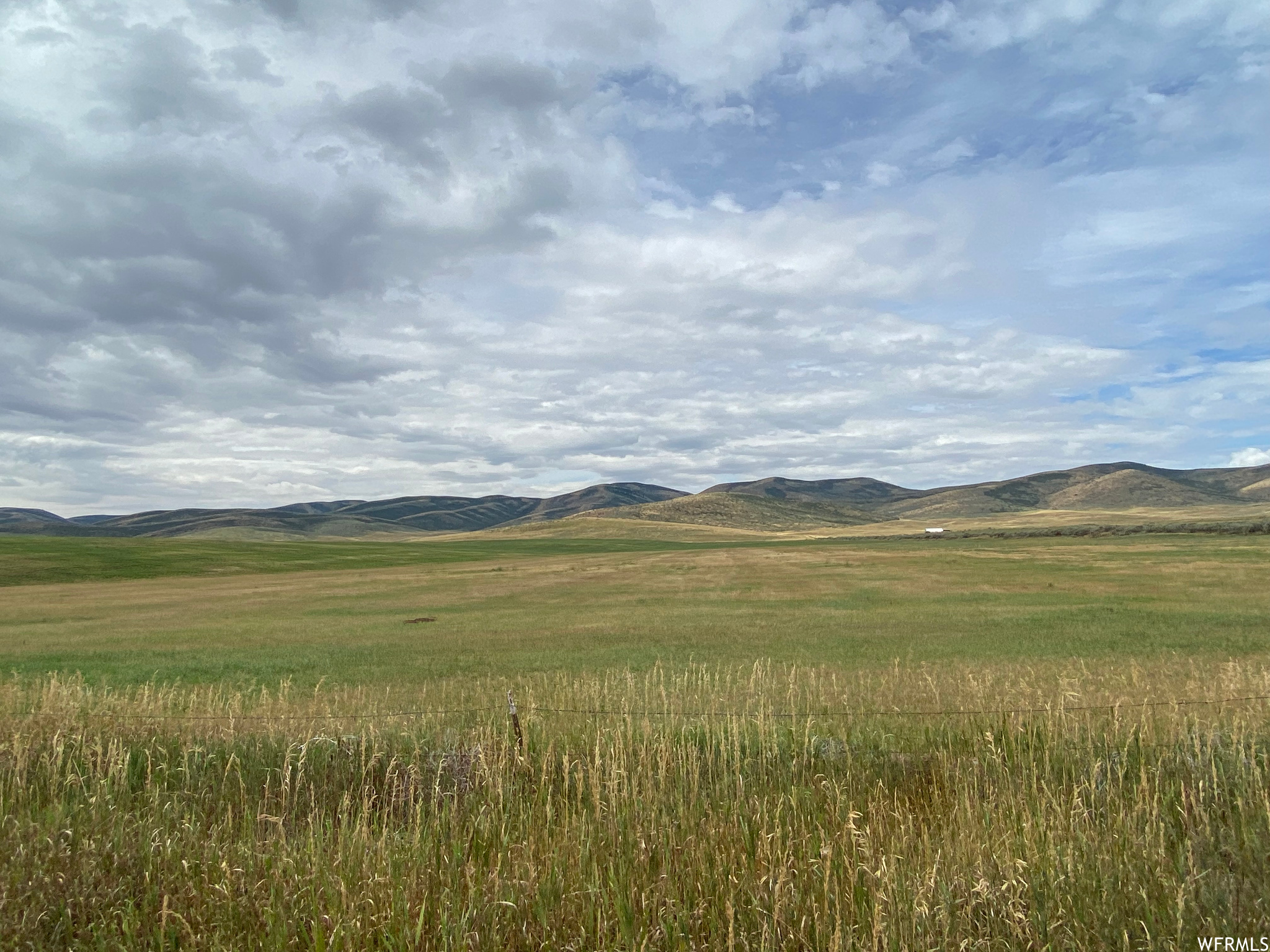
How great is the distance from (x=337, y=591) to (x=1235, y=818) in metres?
59.0

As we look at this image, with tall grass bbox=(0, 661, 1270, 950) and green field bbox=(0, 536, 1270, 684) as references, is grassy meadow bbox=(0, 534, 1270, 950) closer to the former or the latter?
tall grass bbox=(0, 661, 1270, 950)

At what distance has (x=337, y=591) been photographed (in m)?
58.4

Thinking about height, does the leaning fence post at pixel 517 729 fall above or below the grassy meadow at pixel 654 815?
above

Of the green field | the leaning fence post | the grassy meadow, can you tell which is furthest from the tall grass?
the green field

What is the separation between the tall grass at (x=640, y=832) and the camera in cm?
480

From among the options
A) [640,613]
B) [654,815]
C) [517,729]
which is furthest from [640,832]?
[640,613]

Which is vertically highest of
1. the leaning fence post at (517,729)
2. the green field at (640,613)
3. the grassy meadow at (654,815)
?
the leaning fence post at (517,729)

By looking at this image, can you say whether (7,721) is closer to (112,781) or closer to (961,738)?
(112,781)

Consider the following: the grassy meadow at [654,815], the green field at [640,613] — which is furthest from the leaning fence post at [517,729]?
the green field at [640,613]

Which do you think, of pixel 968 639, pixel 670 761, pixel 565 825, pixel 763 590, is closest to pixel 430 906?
pixel 565 825

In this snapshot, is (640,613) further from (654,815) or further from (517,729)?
(654,815)

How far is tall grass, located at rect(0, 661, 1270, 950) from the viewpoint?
480cm

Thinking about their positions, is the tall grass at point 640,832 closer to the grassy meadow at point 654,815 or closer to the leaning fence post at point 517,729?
the grassy meadow at point 654,815

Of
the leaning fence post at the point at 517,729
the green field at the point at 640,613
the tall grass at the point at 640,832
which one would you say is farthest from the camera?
the green field at the point at 640,613
